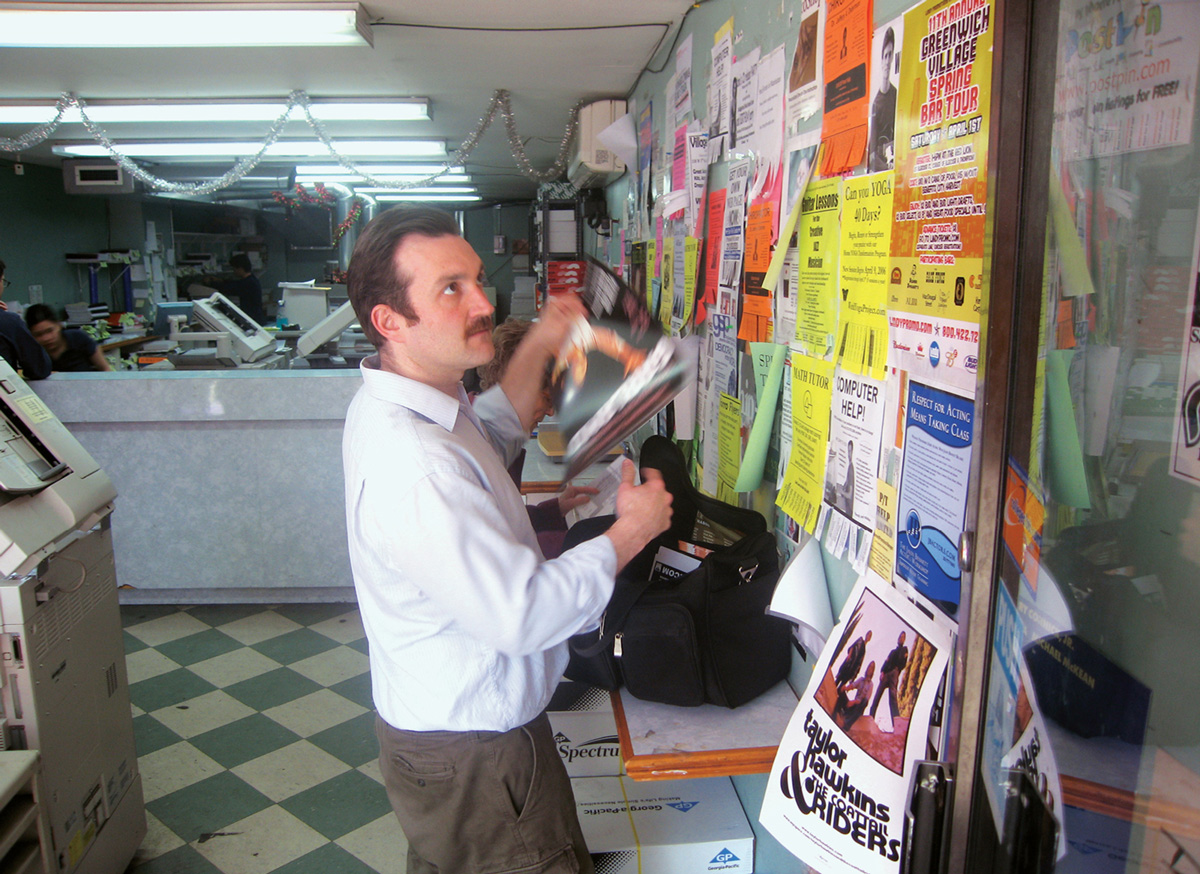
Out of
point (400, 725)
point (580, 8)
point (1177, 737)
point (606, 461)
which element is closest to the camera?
point (1177, 737)

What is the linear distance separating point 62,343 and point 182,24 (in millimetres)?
2945

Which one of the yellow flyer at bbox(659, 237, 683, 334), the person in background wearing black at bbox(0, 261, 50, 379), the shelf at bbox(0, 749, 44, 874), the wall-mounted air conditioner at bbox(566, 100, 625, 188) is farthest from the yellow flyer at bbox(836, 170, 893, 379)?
the person in background wearing black at bbox(0, 261, 50, 379)

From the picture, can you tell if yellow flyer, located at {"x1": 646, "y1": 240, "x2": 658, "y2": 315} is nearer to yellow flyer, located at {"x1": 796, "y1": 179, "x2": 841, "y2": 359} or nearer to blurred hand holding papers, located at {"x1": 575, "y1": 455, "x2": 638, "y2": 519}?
blurred hand holding papers, located at {"x1": 575, "y1": 455, "x2": 638, "y2": 519}

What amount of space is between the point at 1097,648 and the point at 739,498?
4.03ft

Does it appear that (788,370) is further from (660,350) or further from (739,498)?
(739,498)

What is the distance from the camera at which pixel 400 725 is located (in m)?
1.31

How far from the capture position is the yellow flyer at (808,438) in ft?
4.46

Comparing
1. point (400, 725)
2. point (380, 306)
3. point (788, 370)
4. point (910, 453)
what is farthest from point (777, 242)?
point (400, 725)

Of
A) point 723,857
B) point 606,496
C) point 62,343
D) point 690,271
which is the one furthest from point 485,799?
point 62,343

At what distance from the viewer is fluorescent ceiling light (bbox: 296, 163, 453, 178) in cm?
745

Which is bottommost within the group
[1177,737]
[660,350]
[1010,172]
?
[1177,737]

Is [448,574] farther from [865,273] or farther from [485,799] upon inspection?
[865,273]

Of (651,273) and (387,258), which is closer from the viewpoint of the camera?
(387,258)

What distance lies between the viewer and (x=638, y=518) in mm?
1251
